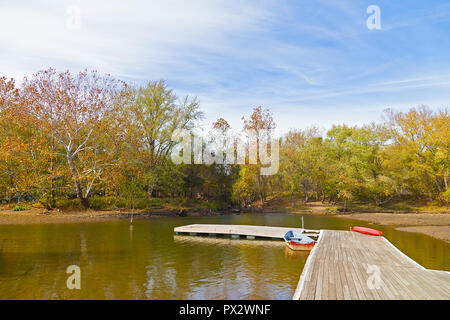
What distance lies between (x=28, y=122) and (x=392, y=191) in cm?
5077

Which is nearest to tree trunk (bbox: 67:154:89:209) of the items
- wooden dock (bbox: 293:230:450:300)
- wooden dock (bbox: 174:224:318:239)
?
wooden dock (bbox: 174:224:318:239)

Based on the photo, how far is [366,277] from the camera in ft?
39.3

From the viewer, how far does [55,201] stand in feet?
123

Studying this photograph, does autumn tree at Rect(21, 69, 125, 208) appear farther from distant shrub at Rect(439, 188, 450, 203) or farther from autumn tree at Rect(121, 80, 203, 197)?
distant shrub at Rect(439, 188, 450, 203)

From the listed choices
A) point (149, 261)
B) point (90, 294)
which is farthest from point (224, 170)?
point (90, 294)

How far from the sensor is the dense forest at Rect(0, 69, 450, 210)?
35.2 metres

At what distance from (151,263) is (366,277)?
10260 millimetres

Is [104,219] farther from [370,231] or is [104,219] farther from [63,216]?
[370,231]

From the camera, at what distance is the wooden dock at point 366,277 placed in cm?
999

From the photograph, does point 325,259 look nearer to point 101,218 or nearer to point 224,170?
point 101,218

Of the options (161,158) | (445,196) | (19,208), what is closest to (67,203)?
(19,208)

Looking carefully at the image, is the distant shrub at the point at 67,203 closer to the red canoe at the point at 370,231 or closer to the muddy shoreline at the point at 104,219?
the muddy shoreline at the point at 104,219

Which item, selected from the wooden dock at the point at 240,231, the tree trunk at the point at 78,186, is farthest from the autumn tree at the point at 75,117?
the wooden dock at the point at 240,231

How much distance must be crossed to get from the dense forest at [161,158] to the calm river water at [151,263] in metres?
11.6
